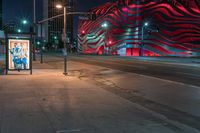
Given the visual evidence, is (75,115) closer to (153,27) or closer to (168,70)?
(168,70)

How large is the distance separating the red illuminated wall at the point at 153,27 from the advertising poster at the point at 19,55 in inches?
1880

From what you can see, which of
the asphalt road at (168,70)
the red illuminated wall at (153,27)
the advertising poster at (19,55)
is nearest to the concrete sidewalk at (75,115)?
the asphalt road at (168,70)

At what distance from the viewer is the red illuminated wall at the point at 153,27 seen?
67750mm

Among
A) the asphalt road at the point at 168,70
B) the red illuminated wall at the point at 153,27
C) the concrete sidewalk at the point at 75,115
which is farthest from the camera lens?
the red illuminated wall at the point at 153,27

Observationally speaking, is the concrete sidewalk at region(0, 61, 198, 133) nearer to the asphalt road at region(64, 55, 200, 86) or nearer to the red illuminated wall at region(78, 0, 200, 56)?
the asphalt road at region(64, 55, 200, 86)

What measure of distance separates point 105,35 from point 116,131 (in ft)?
299

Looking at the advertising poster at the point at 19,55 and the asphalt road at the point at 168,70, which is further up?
the advertising poster at the point at 19,55

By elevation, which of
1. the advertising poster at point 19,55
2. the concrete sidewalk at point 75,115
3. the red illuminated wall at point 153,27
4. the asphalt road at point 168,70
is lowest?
the concrete sidewalk at point 75,115

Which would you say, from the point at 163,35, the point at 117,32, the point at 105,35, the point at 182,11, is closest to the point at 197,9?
the point at 182,11

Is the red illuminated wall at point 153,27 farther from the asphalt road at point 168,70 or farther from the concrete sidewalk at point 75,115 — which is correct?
the concrete sidewalk at point 75,115

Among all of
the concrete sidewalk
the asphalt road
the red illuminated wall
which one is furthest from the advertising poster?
the red illuminated wall

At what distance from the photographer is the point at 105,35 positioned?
316 ft

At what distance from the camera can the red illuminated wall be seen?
6775 centimetres

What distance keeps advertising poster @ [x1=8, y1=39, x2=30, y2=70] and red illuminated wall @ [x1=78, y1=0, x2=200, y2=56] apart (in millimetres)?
47761
